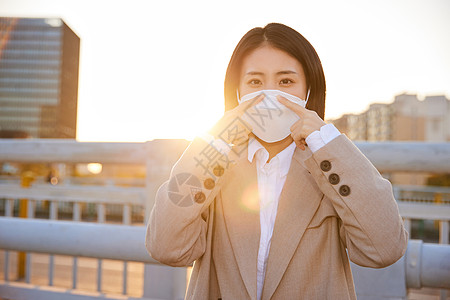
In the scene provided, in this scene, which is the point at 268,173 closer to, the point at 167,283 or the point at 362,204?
the point at 362,204

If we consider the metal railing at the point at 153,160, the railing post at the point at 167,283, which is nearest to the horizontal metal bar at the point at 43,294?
the metal railing at the point at 153,160

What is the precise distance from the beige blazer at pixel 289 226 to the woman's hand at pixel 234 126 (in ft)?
0.24

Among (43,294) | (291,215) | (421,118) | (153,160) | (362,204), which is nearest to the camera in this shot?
(362,204)

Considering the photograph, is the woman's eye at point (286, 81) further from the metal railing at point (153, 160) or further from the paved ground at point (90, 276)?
the paved ground at point (90, 276)

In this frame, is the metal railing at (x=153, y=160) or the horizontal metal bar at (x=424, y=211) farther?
the horizontal metal bar at (x=424, y=211)

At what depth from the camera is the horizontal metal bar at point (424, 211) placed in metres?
2.21

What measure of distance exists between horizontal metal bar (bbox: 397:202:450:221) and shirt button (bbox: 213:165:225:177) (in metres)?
1.54

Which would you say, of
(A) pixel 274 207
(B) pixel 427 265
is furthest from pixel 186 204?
(B) pixel 427 265

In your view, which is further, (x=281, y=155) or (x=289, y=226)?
(x=281, y=155)

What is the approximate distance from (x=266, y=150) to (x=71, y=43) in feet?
328

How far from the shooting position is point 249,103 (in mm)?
1311

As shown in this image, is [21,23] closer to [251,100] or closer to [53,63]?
[53,63]

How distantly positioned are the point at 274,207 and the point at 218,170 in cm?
26

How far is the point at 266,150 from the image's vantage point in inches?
54.4
